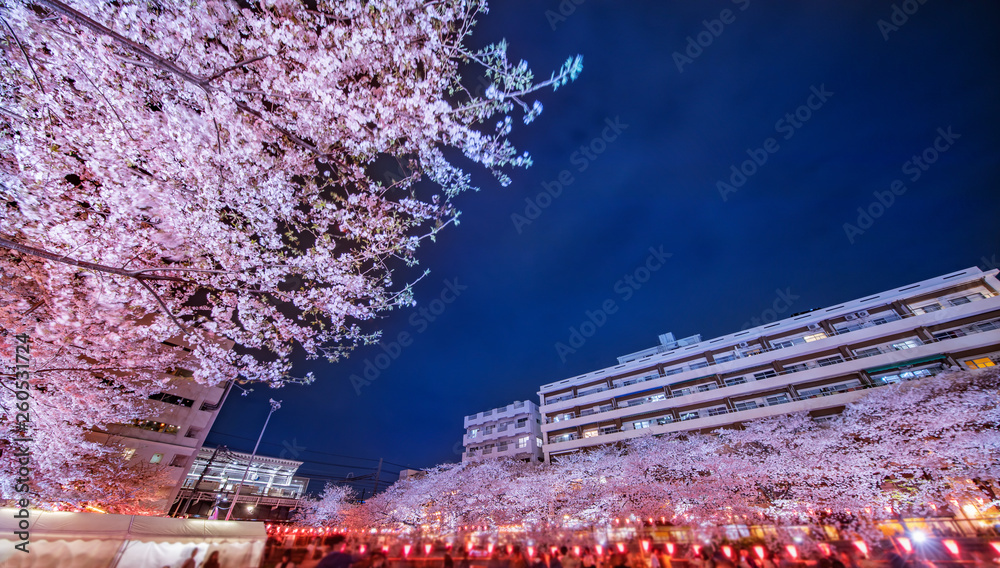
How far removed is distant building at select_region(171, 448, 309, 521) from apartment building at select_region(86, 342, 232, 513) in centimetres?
757

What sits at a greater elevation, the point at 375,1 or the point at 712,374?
the point at 712,374

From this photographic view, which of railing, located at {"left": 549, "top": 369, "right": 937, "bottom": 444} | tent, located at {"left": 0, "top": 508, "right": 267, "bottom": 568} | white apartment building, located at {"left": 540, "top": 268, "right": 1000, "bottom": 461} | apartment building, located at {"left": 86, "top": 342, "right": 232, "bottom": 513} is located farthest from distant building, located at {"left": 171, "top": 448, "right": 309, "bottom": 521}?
railing, located at {"left": 549, "top": 369, "right": 937, "bottom": 444}

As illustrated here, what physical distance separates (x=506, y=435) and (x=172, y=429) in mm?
32198

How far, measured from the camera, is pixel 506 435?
41.5 metres

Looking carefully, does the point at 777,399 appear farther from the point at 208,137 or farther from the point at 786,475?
the point at 208,137

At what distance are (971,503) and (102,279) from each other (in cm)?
3141

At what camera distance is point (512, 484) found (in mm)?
25969

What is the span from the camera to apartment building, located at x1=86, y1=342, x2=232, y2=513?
24.2 m

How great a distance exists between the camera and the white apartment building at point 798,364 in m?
20.8

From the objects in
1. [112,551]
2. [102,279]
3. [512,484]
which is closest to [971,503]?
[512,484]

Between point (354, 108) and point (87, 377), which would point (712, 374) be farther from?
point (87, 377)

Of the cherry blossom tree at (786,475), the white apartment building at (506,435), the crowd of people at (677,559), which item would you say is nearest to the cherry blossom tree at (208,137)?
the crowd of people at (677,559)

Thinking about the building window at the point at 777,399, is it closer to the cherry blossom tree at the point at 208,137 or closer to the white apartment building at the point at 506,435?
the white apartment building at the point at 506,435

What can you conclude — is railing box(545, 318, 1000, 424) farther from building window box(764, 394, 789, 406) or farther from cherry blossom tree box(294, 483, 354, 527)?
cherry blossom tree box(294, 483, 354, 527)
